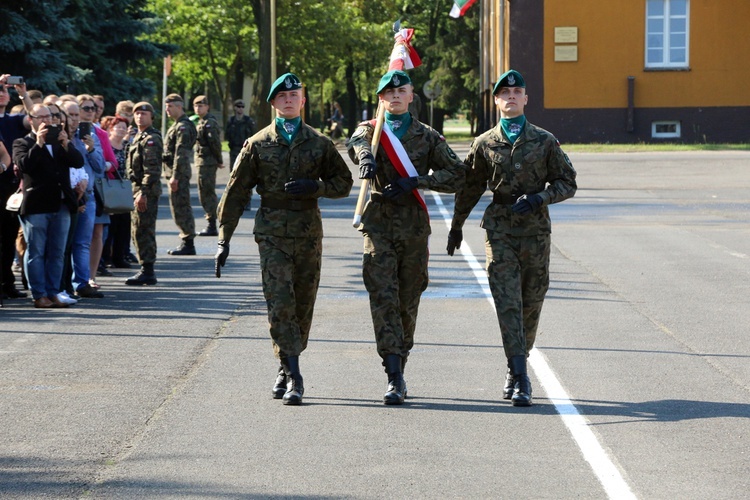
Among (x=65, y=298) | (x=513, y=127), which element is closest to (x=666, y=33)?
(x=65, y=298)

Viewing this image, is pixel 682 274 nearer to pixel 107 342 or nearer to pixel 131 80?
pixel 107 342

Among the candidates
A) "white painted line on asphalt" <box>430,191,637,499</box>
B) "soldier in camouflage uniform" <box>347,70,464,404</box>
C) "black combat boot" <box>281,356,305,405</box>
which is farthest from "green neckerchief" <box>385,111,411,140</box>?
"white painted line on asphalt" <box>430,191,637,499</box>

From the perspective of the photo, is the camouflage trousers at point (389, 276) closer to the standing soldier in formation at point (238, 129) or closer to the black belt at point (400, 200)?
the black belt at point (400, 200)

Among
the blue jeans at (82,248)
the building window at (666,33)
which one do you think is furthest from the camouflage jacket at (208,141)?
the building window at (666,33)

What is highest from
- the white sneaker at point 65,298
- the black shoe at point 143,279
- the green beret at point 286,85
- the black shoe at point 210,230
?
the green beret at point 286,85

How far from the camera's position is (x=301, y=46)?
5694 cm

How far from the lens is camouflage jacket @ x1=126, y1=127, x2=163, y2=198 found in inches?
548

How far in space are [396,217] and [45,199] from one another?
17.2 feet

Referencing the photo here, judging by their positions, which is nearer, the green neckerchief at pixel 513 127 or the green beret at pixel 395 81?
the green beret at pixel 395 81

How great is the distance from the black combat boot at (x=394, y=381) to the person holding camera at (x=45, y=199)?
17.2 feet

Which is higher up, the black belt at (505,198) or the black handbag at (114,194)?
the black belt at (505,198)

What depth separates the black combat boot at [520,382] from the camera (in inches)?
306

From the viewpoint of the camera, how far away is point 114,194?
13.8 m

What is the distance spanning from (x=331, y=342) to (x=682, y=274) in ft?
18.6
